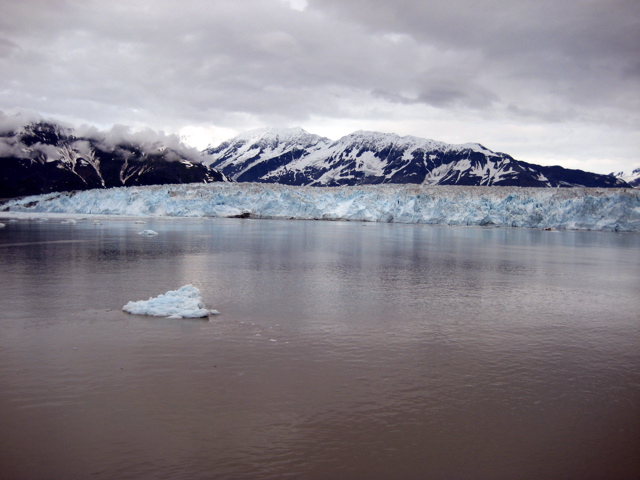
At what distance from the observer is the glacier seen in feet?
154

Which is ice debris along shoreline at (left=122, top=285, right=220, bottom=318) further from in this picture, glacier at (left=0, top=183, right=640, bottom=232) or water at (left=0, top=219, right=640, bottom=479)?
glacier at (left=0, top=183, right=640, bottom=232)

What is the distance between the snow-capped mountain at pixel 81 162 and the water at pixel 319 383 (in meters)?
139

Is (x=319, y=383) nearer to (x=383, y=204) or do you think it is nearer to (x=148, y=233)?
(x=148, y=233)

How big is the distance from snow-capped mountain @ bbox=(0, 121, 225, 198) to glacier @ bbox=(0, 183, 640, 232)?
82.0m

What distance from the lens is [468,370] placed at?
6.98 metres

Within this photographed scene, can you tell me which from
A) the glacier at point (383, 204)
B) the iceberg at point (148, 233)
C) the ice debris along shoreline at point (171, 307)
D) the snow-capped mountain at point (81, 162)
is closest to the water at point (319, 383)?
the ice debris along shoreline at point (171, 307)

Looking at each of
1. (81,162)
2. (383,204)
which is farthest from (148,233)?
(81,162)

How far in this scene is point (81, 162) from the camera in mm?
153375

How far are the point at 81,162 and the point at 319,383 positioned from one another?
167761 millimetres

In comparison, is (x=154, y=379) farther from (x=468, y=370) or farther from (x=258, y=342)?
(x=468, y=370)

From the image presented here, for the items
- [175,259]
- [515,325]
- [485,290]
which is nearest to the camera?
[515,325]

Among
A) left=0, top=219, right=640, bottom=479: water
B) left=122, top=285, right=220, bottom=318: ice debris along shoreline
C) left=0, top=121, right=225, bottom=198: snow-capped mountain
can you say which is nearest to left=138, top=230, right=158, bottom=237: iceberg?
left=0, top=219, right=640, bottom=479: water

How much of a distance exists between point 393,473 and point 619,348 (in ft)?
19.6

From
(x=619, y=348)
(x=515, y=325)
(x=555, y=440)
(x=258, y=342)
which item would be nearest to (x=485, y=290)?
(x=515, y=325)
